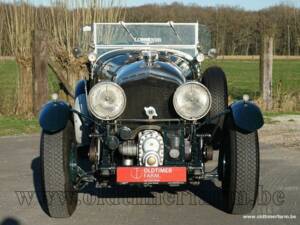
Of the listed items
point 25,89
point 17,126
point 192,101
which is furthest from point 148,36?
point 25,89

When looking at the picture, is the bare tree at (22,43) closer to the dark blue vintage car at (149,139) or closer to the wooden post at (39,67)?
the wooden post at (39,67)

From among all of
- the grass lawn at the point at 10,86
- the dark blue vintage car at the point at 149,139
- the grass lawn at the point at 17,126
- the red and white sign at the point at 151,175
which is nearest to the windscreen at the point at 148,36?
the dark blue vintage car at the point at 149,139

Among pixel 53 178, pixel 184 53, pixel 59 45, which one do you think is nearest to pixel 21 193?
pixel 53 178

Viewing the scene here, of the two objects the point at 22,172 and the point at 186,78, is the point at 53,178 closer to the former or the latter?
the point at 186,78

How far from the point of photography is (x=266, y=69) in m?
14.6

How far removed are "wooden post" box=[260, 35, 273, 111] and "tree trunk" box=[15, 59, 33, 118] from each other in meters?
5.31

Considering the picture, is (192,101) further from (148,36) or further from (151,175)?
(148,36)

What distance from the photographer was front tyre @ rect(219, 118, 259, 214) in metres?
5.75

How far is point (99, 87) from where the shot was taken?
569 cm

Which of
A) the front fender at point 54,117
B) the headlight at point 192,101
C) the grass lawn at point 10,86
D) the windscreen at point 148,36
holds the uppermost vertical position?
the windscreen at point 148,36

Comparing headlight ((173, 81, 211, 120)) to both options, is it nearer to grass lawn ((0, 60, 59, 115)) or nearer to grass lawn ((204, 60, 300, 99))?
grass lawn ((204, 60, 300, 99))

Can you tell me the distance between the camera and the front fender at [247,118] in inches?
226

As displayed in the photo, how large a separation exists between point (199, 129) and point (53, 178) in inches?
61.4

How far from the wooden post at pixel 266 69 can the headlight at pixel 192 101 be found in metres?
8.94
